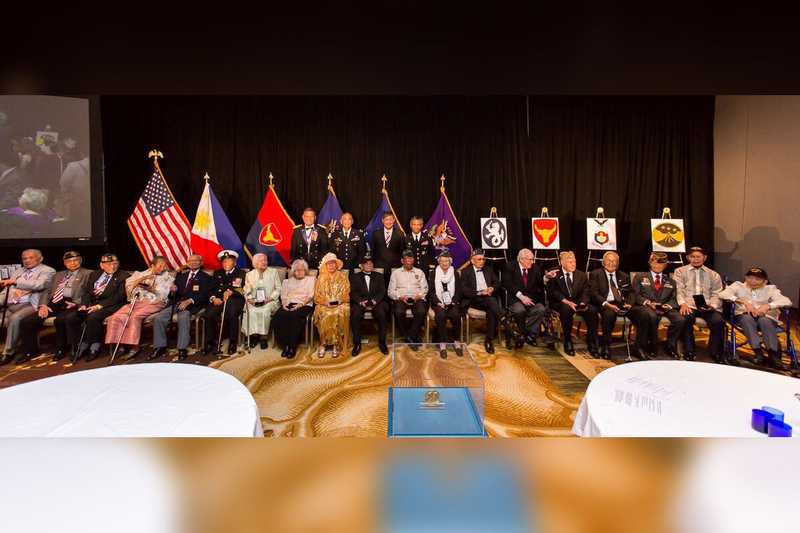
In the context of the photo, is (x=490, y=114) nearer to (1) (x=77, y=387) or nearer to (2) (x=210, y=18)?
(1) (x=77, y=387)

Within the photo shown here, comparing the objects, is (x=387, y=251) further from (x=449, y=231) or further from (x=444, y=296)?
(x=444, y=296)

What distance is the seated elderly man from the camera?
15.4 ft

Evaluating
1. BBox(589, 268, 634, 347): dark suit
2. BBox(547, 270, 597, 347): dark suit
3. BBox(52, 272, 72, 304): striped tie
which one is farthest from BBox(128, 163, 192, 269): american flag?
BBox(589, 268, 634, 347): dark suit

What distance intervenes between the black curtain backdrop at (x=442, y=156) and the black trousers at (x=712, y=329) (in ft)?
7.25

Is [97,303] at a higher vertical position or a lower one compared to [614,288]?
lower

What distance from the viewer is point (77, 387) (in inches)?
80.7

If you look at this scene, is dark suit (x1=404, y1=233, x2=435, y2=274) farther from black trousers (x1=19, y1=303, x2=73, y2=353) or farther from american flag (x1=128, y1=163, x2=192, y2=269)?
black trousers (x1=19, y1=303, x2=73, y2=353)

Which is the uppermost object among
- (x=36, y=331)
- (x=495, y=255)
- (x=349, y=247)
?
(x=349, y=247)

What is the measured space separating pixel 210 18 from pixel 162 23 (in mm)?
56

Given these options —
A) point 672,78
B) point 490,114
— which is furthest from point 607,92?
point 490,114

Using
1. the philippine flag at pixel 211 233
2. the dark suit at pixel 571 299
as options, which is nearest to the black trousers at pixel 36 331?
the philippine flag at pixel 211 233

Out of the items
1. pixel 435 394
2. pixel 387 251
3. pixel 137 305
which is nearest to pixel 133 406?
pixel 435 394

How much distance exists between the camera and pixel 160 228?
5.66 metres

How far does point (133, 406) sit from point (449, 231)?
4.90m
